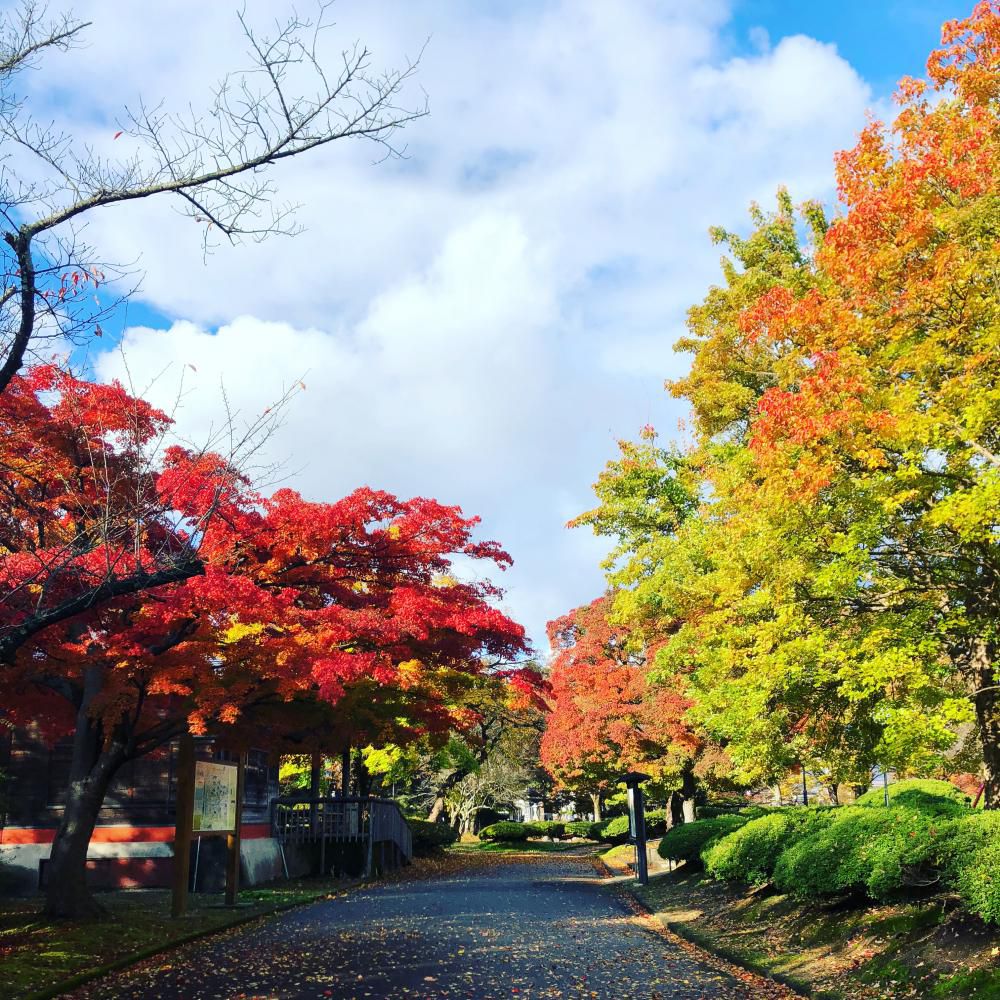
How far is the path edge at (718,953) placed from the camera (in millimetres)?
8242

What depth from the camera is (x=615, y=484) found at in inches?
829

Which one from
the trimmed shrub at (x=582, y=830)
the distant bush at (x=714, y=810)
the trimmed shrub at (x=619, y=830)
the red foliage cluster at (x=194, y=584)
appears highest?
the red foliage cluster at (x=194, y=584)

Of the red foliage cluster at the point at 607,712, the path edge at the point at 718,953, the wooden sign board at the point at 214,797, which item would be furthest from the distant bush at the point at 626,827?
the wooden sign board at the point at 214,797

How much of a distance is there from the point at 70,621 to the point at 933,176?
41.5ft

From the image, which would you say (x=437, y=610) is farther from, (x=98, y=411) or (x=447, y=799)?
(x=447, y=799)

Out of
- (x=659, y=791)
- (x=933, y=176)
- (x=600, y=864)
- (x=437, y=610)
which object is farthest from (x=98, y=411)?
(x=600, y=864)

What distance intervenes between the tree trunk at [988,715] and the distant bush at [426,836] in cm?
2556

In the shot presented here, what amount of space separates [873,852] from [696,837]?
9487mm

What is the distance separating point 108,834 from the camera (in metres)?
18.9

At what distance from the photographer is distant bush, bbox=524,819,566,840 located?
49.1m

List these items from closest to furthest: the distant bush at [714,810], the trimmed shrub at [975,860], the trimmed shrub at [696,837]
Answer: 1. the trimmed shrub at [975,860]
2. the trimmed shrub at [696,837]
3. the distant bush at [714,810]

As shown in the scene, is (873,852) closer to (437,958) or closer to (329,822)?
(437,958)

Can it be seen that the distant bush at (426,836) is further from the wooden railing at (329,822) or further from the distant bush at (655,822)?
the wooden railing at (329,822)

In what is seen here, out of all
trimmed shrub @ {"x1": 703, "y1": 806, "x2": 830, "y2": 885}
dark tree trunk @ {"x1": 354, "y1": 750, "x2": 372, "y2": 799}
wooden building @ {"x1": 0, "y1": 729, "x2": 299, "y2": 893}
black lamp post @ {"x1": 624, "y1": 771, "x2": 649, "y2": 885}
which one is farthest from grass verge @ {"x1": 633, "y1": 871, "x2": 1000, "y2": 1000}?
dark tree trunk @ {"x1": 354, "y1": 750, "x2": 372, "y2": 799}
